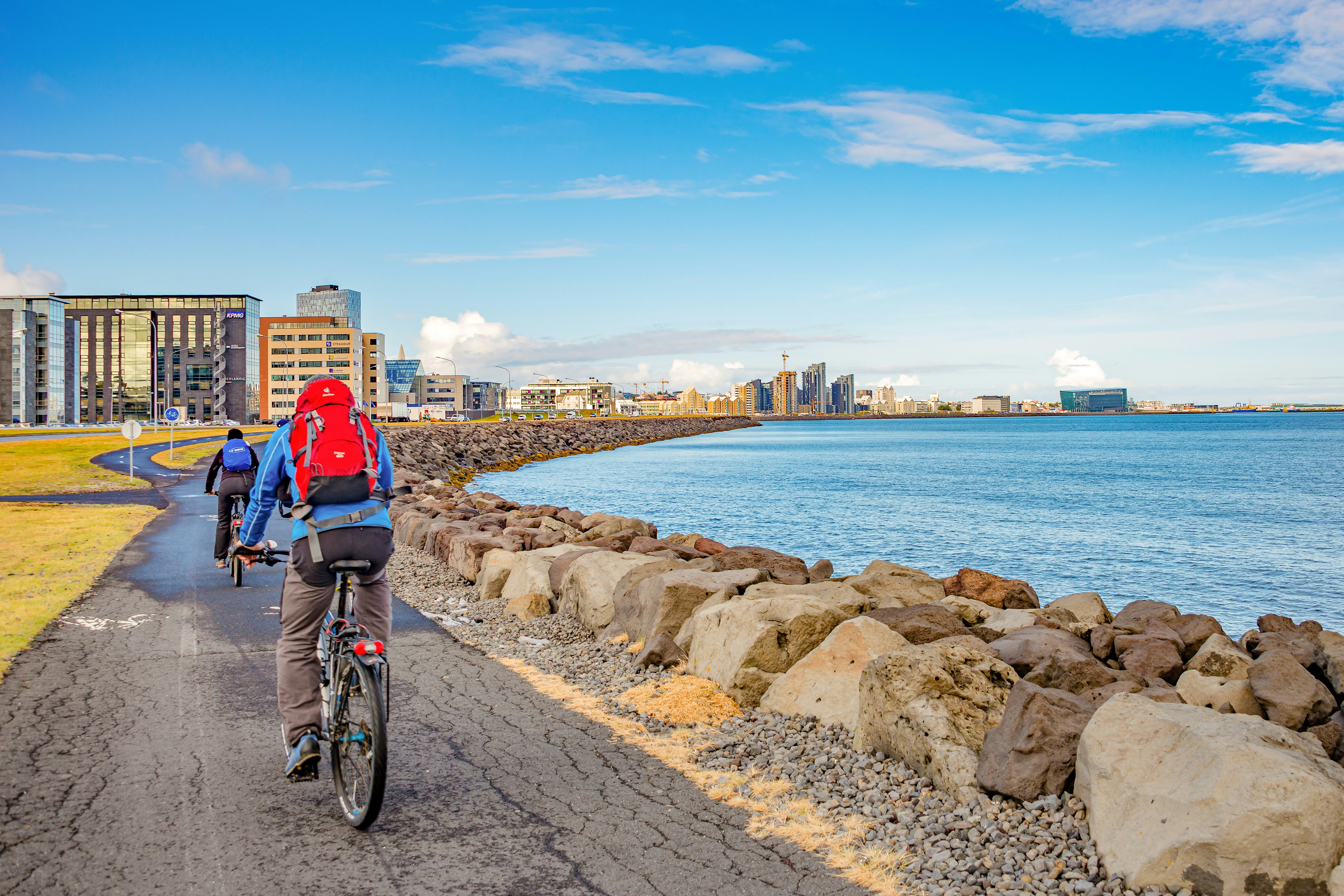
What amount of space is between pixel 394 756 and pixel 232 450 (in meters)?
7.59

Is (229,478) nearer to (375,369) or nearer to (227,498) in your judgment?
(227,498)

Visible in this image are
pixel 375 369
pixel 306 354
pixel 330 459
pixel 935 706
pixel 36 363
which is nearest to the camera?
pixel 330 459

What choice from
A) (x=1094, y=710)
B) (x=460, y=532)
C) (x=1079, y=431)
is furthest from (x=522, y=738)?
(x=1079, y=431)

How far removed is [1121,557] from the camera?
1017 inches

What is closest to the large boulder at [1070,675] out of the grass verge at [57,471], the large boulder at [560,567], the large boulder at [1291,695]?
the large boulder at [1291,695]

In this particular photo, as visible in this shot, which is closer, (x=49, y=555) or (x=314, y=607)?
(x=314, y=607)

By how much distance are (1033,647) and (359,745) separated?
547cm

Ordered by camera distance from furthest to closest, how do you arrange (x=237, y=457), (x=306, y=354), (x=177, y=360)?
1. (x=177, y=360)
2. (x=306, y=354)
3. (x=237, y=457)

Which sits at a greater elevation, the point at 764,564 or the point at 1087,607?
the point at 764,564

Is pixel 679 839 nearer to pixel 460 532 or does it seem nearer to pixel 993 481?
pixel 460 532

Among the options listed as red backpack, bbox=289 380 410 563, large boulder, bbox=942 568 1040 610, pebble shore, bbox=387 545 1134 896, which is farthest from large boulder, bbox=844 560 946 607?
red backpack, bbox=289 380 410 563

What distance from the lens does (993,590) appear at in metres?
14.7

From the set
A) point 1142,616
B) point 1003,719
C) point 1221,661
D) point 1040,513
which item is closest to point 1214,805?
point 1003,719

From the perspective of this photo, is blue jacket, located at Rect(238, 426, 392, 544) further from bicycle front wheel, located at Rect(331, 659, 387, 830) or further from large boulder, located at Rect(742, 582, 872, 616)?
large boulder, located at Rect(742, 582, 872, 616)
